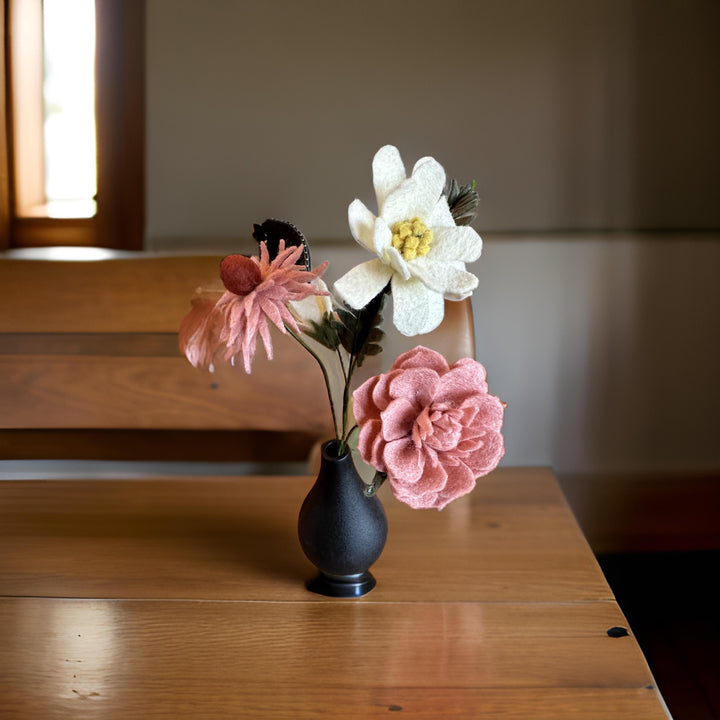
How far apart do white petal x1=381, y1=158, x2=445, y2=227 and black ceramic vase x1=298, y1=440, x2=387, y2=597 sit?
28cm

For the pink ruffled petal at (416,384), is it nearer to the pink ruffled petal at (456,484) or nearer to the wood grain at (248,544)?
the pink ruffled petal at (456,484)

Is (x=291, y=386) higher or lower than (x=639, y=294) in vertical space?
lower

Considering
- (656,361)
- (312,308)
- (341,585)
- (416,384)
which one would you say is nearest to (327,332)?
(312,308)

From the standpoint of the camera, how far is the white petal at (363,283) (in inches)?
28.1

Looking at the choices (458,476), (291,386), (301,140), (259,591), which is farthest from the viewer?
(301,140)

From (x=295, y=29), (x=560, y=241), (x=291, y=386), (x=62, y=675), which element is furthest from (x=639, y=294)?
(x=62, y=675)

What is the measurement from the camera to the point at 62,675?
2.40 feet

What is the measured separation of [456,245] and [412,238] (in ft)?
0.14

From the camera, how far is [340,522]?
0.85 meters

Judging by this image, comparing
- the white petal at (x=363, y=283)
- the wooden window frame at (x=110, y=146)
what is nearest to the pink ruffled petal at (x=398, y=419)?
the white petal at (x=363, y=283)

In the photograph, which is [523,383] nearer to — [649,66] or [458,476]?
[649,66]

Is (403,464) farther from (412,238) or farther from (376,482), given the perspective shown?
(412,238)

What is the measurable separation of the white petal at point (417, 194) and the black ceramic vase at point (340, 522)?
279 mm

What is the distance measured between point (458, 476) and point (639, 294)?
135 centimetres
